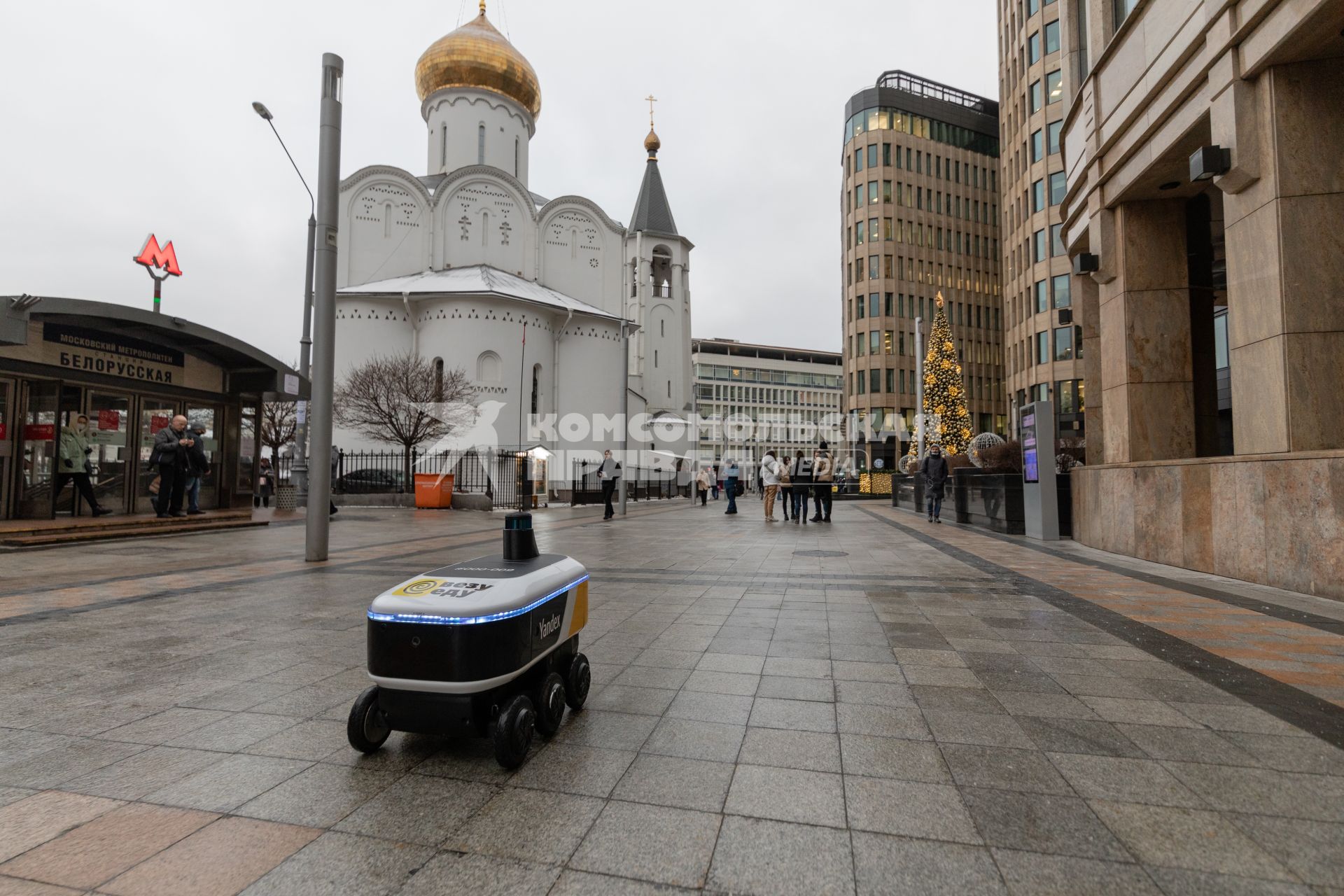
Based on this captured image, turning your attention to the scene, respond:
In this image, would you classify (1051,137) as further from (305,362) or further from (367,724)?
(367,724)

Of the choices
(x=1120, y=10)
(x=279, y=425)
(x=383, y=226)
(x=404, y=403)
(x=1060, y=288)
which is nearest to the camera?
(x=1120, y=10)

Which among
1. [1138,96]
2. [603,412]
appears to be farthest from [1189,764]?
[603,412]

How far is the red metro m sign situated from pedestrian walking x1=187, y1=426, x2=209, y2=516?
266 cm

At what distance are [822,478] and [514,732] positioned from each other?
15698 mm

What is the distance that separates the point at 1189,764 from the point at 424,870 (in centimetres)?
299

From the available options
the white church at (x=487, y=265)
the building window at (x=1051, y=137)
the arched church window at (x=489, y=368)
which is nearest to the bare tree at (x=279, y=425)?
the white church at (x=487, y=265)

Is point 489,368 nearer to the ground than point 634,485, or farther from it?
farther from it

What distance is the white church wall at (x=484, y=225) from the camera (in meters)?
40.6

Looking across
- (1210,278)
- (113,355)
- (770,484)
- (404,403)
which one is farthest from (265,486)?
(1210,278)

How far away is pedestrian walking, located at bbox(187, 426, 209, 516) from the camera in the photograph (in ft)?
46.3

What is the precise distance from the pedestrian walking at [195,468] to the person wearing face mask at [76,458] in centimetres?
→ 156

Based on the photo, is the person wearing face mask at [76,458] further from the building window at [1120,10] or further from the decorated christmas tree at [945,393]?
the decorated christmas tree at [945,393]

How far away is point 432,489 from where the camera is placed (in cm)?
2494

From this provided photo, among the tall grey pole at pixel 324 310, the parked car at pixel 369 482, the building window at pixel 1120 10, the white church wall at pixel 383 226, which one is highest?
the white church wall at pixel 383 226
